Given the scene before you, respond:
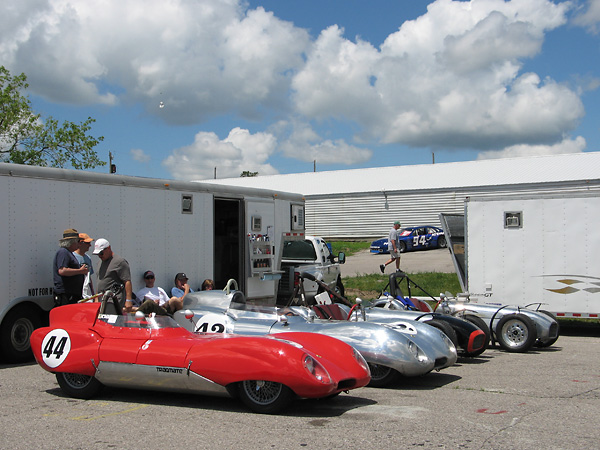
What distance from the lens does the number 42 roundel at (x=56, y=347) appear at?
23.7 feet

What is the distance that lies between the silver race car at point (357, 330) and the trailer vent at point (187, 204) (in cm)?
373

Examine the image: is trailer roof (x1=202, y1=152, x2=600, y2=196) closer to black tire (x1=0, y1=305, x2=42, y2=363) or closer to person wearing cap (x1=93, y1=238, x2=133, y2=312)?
person wearing cap (x1=93, y1=238, x2=133, y2=312)

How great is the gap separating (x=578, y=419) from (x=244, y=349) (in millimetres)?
3154

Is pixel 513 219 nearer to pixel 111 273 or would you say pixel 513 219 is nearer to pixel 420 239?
pixel 111 273

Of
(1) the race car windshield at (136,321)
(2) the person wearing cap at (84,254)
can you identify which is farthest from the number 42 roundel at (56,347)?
(2) the person wearing cap at (84,254)

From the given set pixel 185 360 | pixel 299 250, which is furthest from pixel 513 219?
pixel 185 360

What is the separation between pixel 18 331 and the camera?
32.3 feet

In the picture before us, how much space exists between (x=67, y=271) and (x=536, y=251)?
9.04 meters

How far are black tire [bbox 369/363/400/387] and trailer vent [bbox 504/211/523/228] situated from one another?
713cm

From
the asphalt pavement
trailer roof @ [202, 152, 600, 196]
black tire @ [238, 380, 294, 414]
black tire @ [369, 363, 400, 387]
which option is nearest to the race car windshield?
black tire @ [238, 380, 294, 414]

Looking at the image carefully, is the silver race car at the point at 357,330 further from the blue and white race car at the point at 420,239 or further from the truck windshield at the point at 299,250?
the blue and white race car at the point at 420,239

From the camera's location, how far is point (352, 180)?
45.0m

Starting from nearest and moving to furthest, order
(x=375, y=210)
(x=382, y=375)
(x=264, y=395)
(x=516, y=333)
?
(x=264, y=395), (x=382, y=375), (x=516, y=333), (x=375, y=210)

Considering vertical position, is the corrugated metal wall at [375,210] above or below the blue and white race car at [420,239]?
above
